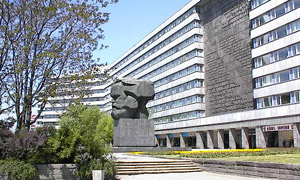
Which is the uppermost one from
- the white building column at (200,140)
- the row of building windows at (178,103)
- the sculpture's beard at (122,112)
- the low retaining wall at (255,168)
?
the row of building windows at (178,103)

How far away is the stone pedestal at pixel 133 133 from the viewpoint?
1185 inches

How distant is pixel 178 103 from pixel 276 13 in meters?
29.2

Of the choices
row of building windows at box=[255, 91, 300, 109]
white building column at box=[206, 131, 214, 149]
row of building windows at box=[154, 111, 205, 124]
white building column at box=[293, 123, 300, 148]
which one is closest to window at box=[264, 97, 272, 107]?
row of building windows at box=[255, 91, 300, 109]

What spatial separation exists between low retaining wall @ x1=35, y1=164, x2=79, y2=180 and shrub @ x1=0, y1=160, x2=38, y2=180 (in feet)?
1.71

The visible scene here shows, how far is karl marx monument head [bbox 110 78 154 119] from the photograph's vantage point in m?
30.9

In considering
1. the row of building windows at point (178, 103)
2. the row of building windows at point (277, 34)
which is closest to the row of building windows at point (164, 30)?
the row of building windows at point (178, 103)

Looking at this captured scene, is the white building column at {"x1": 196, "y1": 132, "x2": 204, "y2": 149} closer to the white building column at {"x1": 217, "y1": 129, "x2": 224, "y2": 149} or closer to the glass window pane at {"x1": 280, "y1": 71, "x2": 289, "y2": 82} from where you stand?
the white building column at {"x1": 217, "y1": 129, "x2": 224, "y2": 149}

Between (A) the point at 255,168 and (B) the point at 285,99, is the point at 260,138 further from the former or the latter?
(A) the point at 255,168

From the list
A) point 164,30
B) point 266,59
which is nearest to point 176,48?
point 164,30

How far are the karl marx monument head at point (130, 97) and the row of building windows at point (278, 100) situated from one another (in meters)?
18.9

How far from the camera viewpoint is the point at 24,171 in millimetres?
13500

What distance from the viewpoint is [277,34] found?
43.5 m

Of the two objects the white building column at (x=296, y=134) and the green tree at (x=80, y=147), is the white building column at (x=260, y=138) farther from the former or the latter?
the green tree at (x=80, y=147)

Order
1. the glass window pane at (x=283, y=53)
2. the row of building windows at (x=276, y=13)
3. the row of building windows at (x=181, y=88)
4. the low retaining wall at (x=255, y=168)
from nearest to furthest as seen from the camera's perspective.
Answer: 1. the low retaining wall at (x=255, y=168)
2. the row of building windows at (x=276, y=13)
3. the glass window pane at (x=283, y=53)
4. the row of building windows at (x=181, y=88)
